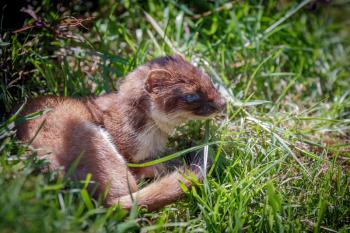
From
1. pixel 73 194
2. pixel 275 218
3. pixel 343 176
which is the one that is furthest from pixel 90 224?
pixel 343 176

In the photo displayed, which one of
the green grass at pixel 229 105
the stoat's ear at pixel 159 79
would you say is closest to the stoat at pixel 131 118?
the stoat's ear at pixel 159 79

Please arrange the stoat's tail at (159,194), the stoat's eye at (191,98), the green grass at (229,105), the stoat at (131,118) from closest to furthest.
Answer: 1. the green grass at (229,105)
2. the stoat's tail at (159,194)
3. the stoat at (131,118)
4. the stoat's eye at (191,98)

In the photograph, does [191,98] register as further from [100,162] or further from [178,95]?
[100,162]

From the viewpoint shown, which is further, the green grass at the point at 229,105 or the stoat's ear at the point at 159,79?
the stoat's ear at the point at 159,79

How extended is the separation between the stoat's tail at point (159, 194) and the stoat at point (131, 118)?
1 cm

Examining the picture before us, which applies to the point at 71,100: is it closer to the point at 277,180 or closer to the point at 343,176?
the point at 277,180

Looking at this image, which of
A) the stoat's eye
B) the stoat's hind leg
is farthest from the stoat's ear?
the stoat's hind leg

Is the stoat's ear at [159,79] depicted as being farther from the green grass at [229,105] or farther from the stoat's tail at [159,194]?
the stoat's tail at [159,194]

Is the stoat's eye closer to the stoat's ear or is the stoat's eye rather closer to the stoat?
the stoat

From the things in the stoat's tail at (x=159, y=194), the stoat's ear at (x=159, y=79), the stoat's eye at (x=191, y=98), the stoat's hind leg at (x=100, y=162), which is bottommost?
the stoat's tail at (x=159, y=194)

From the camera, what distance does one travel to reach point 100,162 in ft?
10.0

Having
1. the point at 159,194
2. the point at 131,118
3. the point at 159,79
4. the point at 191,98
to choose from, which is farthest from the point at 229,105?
the point at 159,194

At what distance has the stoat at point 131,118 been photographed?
10.0ft

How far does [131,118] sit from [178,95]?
1.43ft
